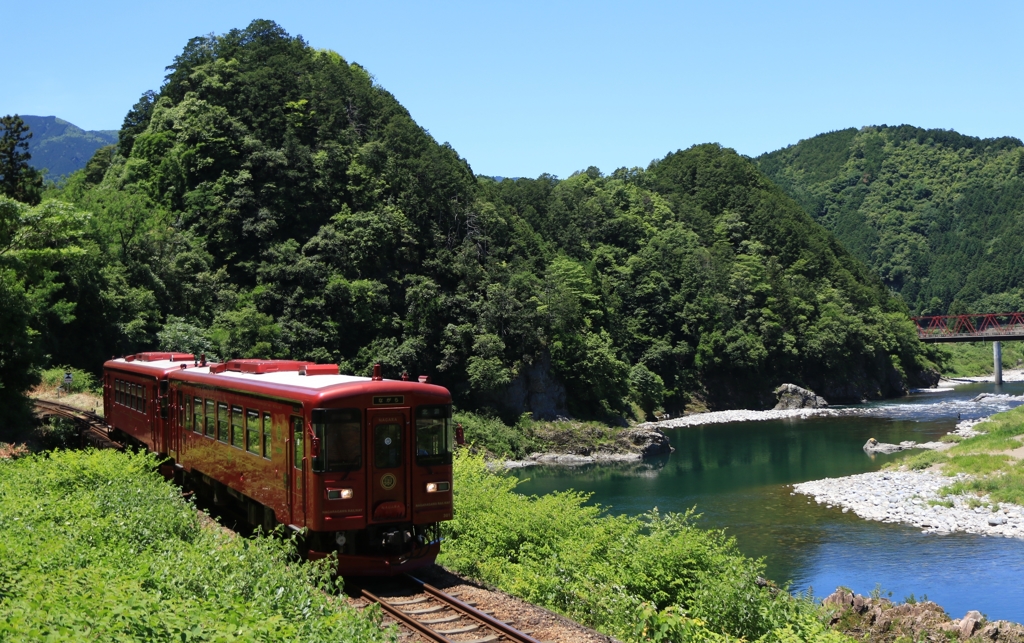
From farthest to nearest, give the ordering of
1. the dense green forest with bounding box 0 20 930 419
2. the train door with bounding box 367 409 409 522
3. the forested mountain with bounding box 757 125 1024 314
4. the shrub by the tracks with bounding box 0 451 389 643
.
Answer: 1. the forested mountain with bounding box 757 125 1024 314
2. the dense green forest with bounding box 0 20 930 419
3. the train door with bounding box 367 409 409 522
4. the shrub by the tracks with bounding box 0 451 389 643

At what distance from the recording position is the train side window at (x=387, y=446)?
14.2 m

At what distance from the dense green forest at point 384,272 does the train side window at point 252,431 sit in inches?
1077

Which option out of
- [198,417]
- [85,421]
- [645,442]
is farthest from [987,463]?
[85,421]

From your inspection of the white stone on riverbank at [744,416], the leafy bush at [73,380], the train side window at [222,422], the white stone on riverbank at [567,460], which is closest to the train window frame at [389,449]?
the train side window at [222,422]

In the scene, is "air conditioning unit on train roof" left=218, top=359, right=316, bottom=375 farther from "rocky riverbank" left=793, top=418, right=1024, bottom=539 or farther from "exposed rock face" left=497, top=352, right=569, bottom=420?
"exposed rock face" left=497, top=352, right=569, bottom=420

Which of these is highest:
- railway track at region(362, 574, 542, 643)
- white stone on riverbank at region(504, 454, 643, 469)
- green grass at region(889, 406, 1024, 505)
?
railway track at region(362, 574, 542, 643)

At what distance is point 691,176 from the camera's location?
427 ft

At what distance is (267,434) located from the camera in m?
15.4

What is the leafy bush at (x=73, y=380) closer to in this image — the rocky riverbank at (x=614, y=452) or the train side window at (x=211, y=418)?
the rocky riverbank at (x=614, y=452)

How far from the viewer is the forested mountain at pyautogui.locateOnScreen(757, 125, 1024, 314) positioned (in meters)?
160

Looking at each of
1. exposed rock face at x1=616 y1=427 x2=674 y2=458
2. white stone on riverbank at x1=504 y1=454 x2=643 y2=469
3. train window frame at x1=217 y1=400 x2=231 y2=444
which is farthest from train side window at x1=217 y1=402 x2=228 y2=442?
exposed rock face at x1=616 y1=427 x2=674 y2=458

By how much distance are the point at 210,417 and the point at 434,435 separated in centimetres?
614

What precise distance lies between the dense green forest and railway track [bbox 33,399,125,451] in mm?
5554

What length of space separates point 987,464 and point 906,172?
551ft
